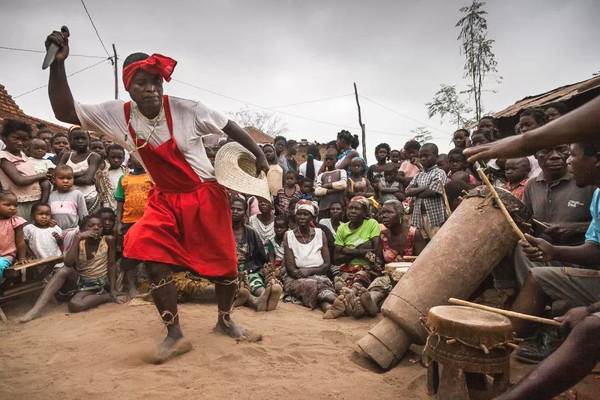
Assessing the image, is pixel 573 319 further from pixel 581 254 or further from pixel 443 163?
pixel 443 163

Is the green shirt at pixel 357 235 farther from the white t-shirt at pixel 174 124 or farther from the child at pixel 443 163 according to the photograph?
the white t-shirt at pixel 174 124

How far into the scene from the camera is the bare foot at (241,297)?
15.6 ft

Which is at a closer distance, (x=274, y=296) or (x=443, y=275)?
(x=443, y=275)

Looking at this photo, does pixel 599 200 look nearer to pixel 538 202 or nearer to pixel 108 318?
pixel 538 202

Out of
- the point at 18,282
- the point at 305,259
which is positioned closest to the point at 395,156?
the point at 305,259

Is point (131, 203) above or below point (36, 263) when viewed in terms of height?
above

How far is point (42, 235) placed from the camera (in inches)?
203

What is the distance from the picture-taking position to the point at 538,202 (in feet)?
12.6

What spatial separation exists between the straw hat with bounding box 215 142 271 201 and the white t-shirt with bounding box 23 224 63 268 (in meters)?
3.27

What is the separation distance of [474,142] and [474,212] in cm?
333

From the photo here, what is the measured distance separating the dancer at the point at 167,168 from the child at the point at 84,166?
290 centimetres

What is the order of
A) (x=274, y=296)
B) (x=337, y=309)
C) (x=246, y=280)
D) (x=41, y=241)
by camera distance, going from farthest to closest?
(x=246, y=280) → (x=41, y=241) → (x=274, y=296) → (x=337, y=309)

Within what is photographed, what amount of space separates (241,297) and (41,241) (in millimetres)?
2575

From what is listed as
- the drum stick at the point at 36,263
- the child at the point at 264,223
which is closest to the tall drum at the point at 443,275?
the child at the point at 264,223
